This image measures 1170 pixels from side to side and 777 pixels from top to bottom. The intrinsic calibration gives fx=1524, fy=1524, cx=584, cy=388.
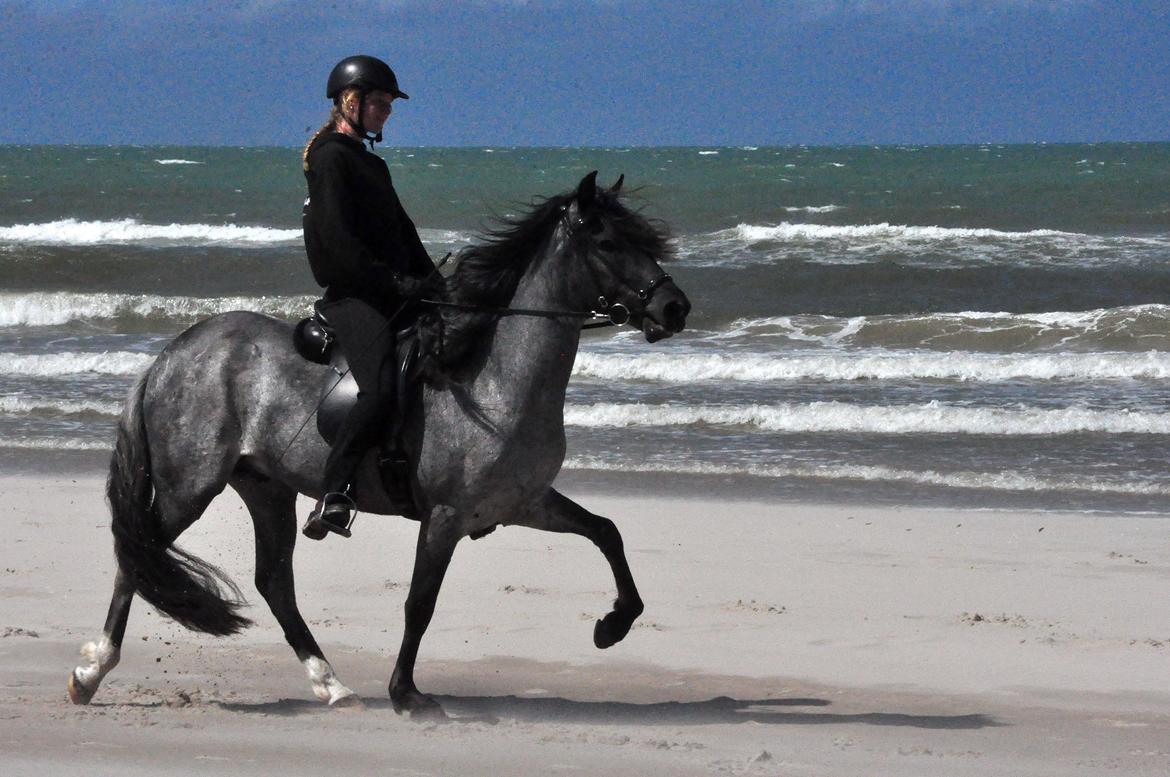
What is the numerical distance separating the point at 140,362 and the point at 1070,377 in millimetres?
9493

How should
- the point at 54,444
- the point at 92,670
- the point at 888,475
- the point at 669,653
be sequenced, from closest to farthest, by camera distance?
the point at 92,670 < the point at 669,653 < the point at 888,475 < the point at 54,444

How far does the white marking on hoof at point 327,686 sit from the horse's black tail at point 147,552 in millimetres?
325

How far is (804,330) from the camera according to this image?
19578mm

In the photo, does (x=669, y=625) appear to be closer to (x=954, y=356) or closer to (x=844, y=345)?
(x=954, y=356)

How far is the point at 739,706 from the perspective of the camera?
225 inches

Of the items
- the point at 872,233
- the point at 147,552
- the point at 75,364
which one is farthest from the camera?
the point at 872,233

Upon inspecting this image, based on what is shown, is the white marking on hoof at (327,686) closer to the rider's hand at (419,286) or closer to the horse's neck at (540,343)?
the horse's neck at (540,343)

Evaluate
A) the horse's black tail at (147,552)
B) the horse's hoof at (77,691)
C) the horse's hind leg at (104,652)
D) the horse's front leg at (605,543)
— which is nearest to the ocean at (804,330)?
the horse's front leg at (605,543)

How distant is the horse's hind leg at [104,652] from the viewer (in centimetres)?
553

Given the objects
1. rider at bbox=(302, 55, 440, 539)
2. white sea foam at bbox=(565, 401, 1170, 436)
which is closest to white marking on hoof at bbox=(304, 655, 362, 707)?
rider at bbox=(302, 55, 440, 539)

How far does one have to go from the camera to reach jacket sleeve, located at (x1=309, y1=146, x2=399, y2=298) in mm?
5336

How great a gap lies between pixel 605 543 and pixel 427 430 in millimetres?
823

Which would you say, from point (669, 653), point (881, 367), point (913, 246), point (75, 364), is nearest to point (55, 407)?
point (75, 364)

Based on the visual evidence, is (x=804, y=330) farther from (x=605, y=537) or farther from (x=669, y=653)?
(x=605, y=537)
